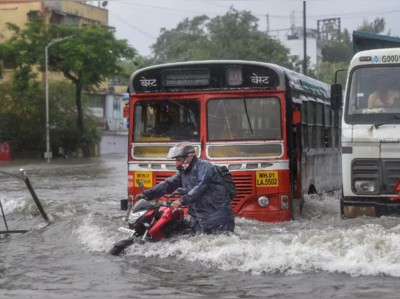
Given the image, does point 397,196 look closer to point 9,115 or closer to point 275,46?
point 9,115

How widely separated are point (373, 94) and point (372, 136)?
2.24ft

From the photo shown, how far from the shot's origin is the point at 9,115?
160 ft

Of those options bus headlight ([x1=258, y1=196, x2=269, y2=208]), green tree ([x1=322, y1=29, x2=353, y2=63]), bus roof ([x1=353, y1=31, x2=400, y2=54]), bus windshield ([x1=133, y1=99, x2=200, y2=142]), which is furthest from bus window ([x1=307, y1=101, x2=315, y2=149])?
green tree ([x1=322, y1=29, x2=353, y2=63])

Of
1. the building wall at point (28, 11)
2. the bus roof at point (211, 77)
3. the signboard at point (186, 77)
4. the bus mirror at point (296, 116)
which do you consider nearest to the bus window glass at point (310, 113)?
the bus roof at point (211, 77)

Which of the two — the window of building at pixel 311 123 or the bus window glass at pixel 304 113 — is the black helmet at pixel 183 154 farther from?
the window of building at pixel 311 123

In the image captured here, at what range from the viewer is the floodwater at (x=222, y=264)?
7441 mm

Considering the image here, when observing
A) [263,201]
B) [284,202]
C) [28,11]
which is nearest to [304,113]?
[284,202]

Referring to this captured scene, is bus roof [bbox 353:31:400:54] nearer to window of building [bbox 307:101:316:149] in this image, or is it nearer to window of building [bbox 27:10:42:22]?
window of building [bbox 307:101:316:149]

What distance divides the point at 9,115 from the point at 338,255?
1694 inches

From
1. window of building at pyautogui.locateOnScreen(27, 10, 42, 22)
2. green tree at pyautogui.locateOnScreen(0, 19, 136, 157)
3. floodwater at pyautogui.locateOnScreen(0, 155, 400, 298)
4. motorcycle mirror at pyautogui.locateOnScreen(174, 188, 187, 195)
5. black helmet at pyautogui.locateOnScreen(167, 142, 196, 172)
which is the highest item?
window of building at pyautogui.locateOnScreen(27, 10, 42, 22)

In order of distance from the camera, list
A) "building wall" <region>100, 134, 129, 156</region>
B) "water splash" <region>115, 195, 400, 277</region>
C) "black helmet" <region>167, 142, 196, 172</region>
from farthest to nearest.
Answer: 1. "building wall" <region>100, 134, 129, 156</region>
2. "black helmet" <region>167, 142, 196, 172</region>
3. "water splash" <region>115, 195, 400, 277</region>

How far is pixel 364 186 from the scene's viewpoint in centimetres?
1029

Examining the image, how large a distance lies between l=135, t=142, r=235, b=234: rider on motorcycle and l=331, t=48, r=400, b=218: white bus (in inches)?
81.3

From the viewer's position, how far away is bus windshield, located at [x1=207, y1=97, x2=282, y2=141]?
11.5 meters
